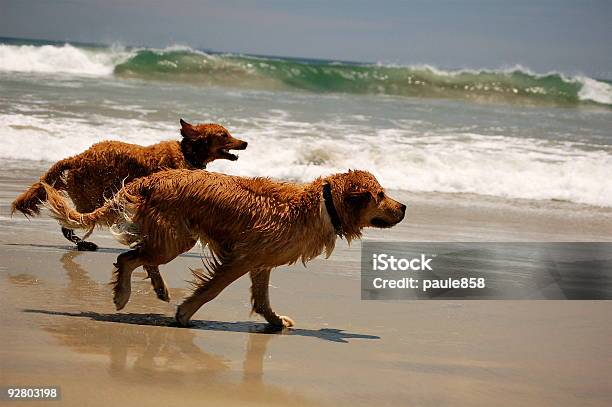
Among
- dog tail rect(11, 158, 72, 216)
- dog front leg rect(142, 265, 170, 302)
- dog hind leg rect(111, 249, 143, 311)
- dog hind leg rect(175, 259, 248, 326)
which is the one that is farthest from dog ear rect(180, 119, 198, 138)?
dog hind leg rect(175, 259, 248, 326)

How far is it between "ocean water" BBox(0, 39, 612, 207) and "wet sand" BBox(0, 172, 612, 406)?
6.70 metres

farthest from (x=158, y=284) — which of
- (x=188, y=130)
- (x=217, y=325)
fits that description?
(x=188, y=130)

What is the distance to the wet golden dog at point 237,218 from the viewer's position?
6637 mm

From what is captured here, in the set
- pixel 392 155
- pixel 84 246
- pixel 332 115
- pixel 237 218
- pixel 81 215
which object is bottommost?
pixel 84 246

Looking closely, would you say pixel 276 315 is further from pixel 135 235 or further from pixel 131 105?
pixel 131 105

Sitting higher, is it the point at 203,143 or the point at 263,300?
the point at 203,143

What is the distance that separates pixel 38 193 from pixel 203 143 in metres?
1.66

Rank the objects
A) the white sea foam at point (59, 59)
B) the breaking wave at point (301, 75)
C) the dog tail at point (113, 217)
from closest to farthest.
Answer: the dog tail at point (113, 217)
the white sea foam at point (59, 59)
the breaking wave at point (301, 75)

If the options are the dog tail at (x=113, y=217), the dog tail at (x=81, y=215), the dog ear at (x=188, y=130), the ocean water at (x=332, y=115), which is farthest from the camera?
the ocean water at (x=332, y=115)

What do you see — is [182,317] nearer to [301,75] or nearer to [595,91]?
[301,75]

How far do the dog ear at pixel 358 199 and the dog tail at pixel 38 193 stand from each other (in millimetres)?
3635

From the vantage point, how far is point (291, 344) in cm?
637

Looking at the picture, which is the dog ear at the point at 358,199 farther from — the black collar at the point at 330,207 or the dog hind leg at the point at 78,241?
the dog hind leg at the point at 78,241

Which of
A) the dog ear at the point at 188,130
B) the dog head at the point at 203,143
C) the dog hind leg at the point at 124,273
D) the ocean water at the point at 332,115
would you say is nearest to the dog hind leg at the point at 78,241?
the dog head at the point at 203,143
